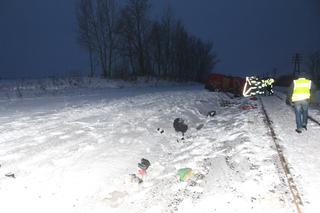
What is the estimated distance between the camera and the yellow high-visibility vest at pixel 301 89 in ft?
38.5

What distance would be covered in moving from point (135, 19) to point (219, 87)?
26467mm

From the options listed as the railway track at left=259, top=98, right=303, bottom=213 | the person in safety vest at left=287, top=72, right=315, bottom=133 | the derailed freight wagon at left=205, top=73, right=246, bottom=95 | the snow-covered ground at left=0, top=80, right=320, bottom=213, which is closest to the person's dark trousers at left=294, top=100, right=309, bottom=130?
the person in safety vest at left=287, top=72, right=315, bottom=133

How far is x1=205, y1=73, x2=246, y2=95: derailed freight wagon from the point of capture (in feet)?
91.1

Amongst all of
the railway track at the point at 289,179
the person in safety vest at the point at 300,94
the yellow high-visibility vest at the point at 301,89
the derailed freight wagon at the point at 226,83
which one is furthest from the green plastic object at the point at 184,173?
the derailed freight wagon at the point at 226,83

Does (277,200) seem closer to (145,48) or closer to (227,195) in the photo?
(227,195)

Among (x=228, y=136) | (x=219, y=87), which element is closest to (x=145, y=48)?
(x=219, y=87)

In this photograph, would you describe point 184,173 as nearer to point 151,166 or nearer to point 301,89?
point 151,166

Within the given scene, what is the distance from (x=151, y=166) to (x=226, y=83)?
67.2 feet

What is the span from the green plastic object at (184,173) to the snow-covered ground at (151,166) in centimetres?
11

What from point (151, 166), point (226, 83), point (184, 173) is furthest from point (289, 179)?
point (226, 83)

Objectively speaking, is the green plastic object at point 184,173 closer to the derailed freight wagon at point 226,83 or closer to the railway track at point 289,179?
the railway track at point 289,179

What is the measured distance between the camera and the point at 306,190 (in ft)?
21.4

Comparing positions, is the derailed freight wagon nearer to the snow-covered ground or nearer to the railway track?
the snow-covered ground

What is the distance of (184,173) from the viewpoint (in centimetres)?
784
